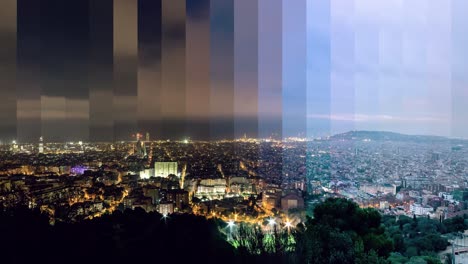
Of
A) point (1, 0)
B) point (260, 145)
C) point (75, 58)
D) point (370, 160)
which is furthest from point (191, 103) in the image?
point (370, 160)

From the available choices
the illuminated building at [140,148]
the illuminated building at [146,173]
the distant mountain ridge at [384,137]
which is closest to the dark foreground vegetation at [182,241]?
the distant mountain ridge at [384,137]

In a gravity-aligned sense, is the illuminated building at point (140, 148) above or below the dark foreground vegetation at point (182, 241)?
above

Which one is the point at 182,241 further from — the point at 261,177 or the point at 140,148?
the point at 140,148

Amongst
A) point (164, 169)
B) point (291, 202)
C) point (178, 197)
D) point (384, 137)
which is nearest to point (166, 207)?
point (178, 197)

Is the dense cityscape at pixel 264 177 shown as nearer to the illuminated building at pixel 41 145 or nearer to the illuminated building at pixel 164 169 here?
the illuminated building at pixel 41 145

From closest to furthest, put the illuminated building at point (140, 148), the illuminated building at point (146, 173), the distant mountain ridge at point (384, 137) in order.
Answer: the distant mountain ridge at point (384, 137), the illuminated building at point (140, 148), the illuminated building at point (146, 173)

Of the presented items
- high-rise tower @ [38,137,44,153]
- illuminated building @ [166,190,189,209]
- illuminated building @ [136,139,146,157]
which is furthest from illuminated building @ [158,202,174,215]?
high-rise tower @ [38,137,44,153]
